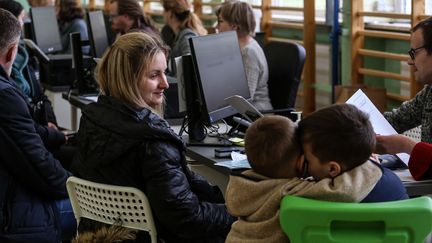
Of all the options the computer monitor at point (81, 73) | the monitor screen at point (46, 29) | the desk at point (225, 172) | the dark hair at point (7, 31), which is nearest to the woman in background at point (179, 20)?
the computer monitor at point (81, 73)

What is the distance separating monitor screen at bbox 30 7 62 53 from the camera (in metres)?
7.09

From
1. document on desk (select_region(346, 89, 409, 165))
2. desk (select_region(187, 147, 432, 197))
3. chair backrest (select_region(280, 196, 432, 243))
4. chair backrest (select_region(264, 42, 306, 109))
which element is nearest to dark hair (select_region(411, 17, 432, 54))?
document on desk (select_region(346, 89, 409, 165))

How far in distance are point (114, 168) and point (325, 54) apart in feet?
14.6

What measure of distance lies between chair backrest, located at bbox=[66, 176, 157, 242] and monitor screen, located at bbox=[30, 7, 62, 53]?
4.67 meters

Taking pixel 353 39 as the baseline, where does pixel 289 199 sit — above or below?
above

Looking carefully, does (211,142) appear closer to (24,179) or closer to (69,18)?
(24,179)

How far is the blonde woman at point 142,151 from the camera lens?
2.45m

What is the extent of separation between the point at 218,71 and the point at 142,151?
113 centimetres

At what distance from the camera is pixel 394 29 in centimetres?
593

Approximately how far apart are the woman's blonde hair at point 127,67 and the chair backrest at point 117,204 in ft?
1.00

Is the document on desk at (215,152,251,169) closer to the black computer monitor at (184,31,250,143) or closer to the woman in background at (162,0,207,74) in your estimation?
the black computer monitor at (184,31,250,143)

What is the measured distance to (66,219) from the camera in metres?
3.26

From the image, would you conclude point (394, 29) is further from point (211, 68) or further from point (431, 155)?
point (431, 155)

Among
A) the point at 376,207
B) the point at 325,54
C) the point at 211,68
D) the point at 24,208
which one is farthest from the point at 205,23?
the point at 376,207
